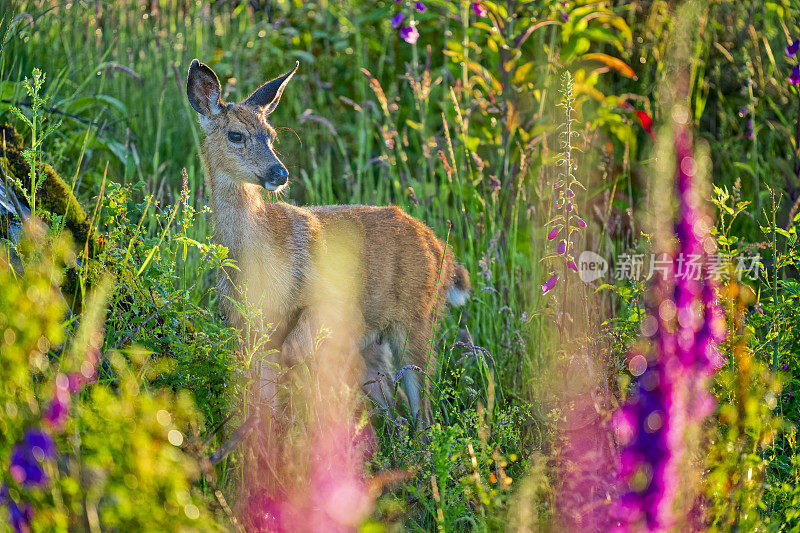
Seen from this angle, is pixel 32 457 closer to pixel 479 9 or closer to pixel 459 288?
pixel 459 288

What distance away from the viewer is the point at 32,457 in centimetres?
177

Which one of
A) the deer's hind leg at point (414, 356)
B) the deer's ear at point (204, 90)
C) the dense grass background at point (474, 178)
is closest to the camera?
the dense grass background at point (474, 178)

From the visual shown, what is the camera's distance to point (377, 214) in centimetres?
429

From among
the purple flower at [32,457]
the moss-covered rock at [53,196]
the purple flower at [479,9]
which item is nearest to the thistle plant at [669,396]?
the purple flower at [32,457]

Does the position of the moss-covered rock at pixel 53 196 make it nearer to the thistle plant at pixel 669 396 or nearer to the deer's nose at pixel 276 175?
the deer's nose at pixel 276 175

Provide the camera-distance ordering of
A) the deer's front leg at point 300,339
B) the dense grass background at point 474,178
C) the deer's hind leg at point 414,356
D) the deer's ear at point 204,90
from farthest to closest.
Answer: the deer's hind leg at point 414,356 → the deer's ear at point 204,90 → the deer's front leg at point 300,339 → the dense grass background at point 474,178

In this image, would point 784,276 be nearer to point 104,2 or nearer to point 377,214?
point 377,214

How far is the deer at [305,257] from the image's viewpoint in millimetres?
3873

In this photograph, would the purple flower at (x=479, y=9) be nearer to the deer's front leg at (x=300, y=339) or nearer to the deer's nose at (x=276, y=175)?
the deer's nose at (x=276, y=175)

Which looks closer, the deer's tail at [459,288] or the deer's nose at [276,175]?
the deer's nose at [276,175]

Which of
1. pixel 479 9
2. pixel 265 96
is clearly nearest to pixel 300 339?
pixel 265 96

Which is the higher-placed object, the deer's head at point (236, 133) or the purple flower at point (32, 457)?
the deer's head at point (236, 133)

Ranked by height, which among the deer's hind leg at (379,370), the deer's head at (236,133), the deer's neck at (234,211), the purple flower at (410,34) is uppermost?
the purple flower at (410,34)

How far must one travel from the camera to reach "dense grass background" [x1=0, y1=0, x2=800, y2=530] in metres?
2.79
